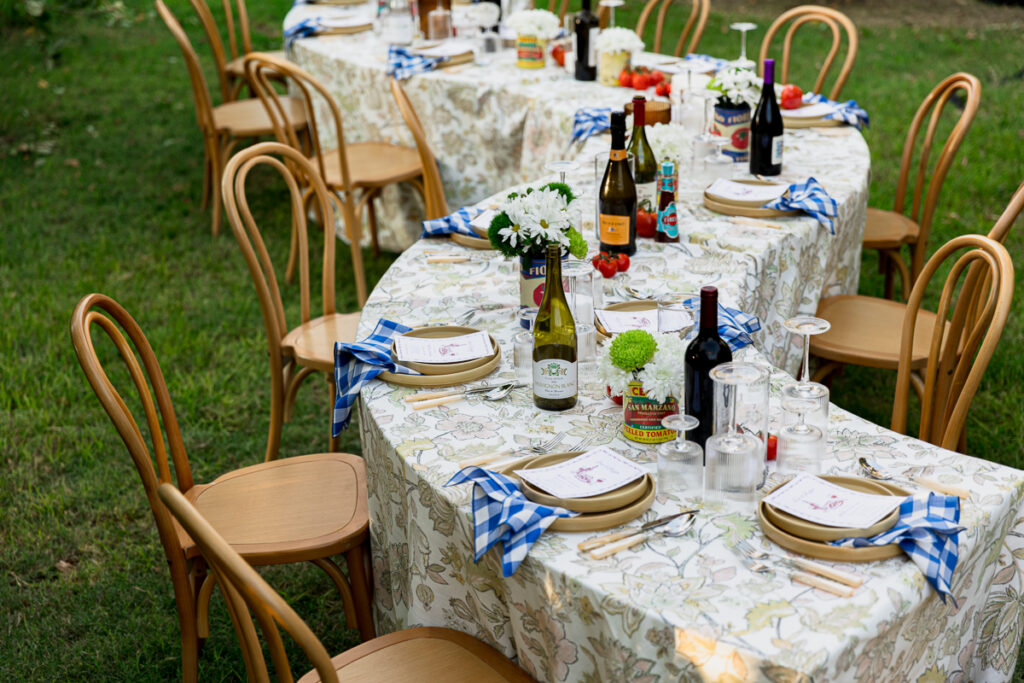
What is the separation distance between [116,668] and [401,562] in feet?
3.35

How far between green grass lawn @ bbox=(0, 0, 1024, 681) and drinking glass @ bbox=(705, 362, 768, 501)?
1304 millimetres

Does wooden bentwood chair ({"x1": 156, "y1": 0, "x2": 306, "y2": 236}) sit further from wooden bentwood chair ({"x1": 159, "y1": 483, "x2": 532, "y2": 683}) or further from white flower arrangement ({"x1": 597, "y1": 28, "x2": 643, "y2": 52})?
wooden bentwood chair ({"x1": 159, "y1": 483, "x2": 532, "y2": 683})

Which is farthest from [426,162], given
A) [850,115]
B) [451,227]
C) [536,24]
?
[850,115]

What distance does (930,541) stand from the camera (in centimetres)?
141

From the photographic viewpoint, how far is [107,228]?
5059 millimetres

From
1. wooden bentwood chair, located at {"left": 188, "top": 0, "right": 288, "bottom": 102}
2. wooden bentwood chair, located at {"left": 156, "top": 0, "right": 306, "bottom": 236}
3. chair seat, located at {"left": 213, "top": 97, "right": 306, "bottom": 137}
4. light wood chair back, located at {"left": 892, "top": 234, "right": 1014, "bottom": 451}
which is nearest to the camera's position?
light wood chair back, located at {"left": 892, "top": 234, "right": 1014, "bottom": 451}

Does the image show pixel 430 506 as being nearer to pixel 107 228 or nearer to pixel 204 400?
pixel 204 400

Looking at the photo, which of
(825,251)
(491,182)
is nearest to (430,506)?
(825,251)

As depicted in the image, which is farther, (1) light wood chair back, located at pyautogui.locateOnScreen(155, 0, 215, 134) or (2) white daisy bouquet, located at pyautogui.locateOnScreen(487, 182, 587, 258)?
(1) light wood chair back, located at pyautogui.locateOnScreen(155, 0, 215, 134)

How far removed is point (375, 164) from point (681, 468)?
293cm

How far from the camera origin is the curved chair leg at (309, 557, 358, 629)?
6.77ft

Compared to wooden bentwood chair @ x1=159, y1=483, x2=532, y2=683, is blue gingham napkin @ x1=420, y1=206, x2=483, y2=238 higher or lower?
higher

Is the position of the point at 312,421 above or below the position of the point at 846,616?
below

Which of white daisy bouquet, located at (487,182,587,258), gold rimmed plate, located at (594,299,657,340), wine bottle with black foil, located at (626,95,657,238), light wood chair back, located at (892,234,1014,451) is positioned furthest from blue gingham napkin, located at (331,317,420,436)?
light wood chair back, located at (892,234,1014,451)
